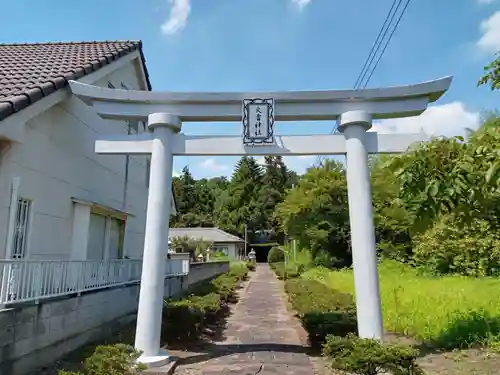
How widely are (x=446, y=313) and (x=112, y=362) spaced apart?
21.9ft

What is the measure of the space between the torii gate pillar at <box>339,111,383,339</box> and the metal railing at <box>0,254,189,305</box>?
15.8ft

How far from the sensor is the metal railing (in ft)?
16.9

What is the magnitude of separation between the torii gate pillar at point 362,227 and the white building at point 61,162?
523 centimetres

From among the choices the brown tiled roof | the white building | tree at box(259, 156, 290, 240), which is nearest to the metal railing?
the white building

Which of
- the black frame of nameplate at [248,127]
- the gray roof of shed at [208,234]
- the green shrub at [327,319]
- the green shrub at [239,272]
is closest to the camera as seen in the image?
the black frame of nameplate at [248,127]

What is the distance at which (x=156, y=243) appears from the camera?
248 inches

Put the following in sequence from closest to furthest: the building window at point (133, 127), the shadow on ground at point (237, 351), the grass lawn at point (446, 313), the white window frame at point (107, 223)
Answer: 1. the shadow on ground at point (237, 351)
2. the grass lawn at point (446, 313)
3. the white window frame at point (107, 223)
4. the building window at point (133, 127)

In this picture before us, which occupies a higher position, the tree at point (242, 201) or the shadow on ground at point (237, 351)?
the tree at point (242, 201)

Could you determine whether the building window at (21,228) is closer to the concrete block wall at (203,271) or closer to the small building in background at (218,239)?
the concrete block wall at (203,271)

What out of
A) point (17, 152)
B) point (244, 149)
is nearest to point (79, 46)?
point (17, 152)

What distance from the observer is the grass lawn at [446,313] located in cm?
685

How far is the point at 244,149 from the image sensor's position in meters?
6.74

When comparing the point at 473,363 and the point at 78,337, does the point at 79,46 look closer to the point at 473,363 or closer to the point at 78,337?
the point at 78,337

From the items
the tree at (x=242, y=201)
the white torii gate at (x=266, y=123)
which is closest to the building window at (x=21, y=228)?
the white torii gate at (x=266, y=123)
